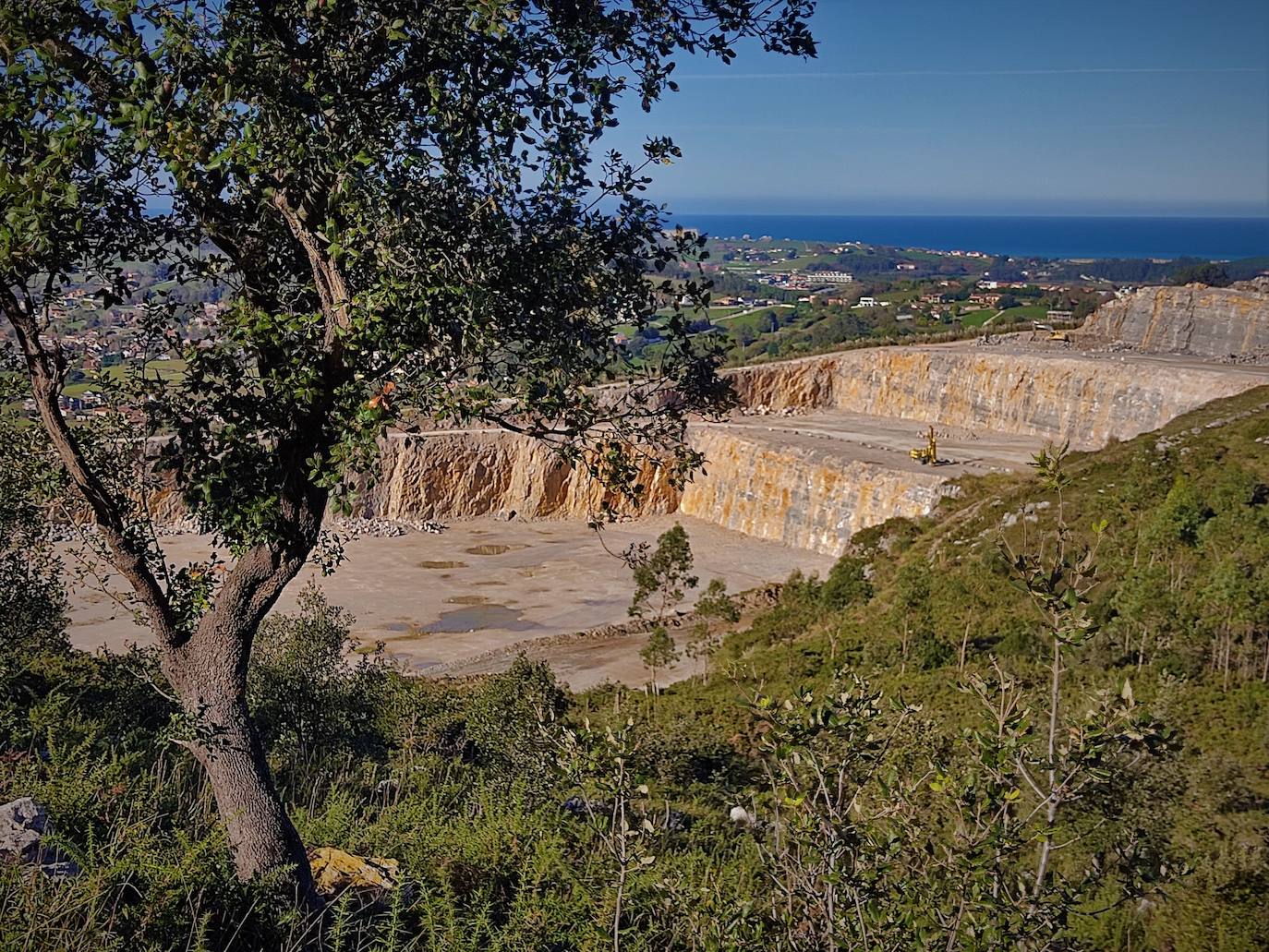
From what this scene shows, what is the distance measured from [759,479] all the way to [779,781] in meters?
41.9

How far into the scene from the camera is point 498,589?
40.1 m

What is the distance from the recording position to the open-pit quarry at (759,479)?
3569 cm

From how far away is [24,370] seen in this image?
6312 millimetres

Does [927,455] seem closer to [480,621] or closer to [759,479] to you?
[759,479]

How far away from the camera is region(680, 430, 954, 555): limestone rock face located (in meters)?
39.9

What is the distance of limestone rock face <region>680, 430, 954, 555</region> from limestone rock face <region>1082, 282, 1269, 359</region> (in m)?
24.0

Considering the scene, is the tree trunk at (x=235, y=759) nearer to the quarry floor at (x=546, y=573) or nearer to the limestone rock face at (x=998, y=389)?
the quarry floor at (x=546, y=573)

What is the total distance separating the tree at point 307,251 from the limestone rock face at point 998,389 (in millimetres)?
33949

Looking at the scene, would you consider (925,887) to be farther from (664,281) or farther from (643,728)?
(643,728)

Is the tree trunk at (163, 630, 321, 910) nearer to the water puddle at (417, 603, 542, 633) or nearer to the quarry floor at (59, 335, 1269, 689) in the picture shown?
the quarry floor at (59, 335, 1269, 689)

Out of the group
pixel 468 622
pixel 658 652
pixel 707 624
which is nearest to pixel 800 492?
pixel 707 624

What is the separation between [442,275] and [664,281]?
1.68m

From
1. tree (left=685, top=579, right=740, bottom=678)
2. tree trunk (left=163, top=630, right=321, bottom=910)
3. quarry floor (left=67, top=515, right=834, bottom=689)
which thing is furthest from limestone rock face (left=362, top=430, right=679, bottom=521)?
tree trunk (left=163, top=630, right=321, bottom=910)

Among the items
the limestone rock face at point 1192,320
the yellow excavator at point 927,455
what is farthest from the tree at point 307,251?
the limestone rock face at point 1192,320
